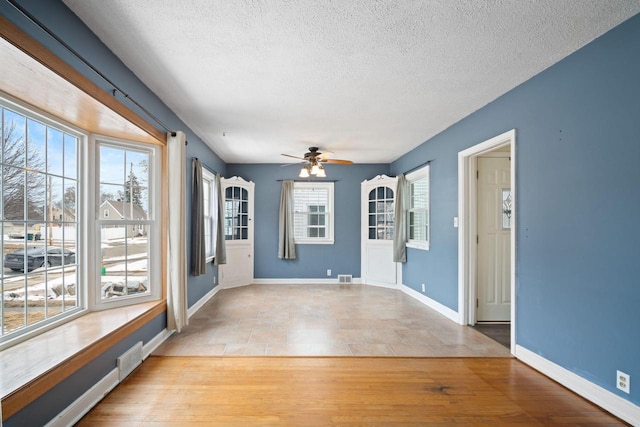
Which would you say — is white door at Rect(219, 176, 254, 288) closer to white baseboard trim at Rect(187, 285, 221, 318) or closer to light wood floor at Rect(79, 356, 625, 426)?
white baseboard trim at Rect(187, 285, 221, 318)

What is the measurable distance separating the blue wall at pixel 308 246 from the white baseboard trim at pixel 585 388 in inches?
173

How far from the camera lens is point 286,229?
279 inches

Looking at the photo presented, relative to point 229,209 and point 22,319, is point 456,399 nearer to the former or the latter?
point 22,319

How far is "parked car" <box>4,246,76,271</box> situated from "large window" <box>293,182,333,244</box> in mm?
4760

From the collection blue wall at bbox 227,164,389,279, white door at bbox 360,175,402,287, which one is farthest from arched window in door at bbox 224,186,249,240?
white door at bbox 360,175,402,287

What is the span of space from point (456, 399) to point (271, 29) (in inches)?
118

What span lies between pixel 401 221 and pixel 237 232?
3.37 meters

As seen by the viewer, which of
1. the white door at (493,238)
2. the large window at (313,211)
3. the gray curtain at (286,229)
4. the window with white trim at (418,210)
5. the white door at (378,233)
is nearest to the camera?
the white door at (493,238)

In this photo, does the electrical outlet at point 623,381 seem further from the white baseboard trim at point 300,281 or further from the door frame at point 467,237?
the white baseboard trim at point 300,281

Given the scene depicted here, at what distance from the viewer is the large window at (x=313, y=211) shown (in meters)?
7.35

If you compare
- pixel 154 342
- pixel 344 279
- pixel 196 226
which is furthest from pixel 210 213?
pixel 344 279

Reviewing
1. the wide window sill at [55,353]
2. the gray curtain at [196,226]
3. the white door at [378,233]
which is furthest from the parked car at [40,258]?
the white door at [378,233]

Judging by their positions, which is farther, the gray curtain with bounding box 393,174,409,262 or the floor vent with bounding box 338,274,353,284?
the floor vent with bounding box 338,274,353,284

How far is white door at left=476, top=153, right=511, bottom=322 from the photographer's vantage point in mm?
4336
